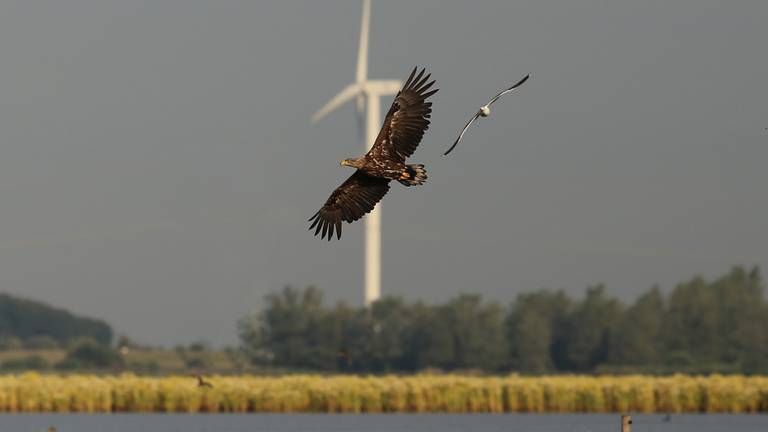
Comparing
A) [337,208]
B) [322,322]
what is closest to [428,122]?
[337,208]

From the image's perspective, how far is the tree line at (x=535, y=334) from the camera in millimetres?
114688

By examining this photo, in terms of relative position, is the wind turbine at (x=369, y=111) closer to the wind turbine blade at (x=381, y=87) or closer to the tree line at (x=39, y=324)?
the wind turbine blade at (x=381, y=87)

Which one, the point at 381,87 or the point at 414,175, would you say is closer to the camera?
the point at 414,175

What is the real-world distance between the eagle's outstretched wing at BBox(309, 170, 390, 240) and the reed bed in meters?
34.7

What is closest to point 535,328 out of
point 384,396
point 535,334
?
point 535,334

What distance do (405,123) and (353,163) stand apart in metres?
1.19

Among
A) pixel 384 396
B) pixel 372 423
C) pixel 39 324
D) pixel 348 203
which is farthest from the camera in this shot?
pixel 39 324

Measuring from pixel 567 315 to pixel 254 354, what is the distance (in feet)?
79.1

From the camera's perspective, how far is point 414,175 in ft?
104

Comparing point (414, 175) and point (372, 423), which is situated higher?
point (414, 175)

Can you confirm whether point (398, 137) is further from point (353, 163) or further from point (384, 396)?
point (384, 396)

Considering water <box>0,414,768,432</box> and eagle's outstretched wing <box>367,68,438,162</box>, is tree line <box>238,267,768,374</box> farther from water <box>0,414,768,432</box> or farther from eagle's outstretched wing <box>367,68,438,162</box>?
eagle's outstretched wing <box>367,68,438,162</box>

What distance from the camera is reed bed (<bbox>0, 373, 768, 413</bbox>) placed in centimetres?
6838

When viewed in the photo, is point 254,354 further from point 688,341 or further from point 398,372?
point 688,341
